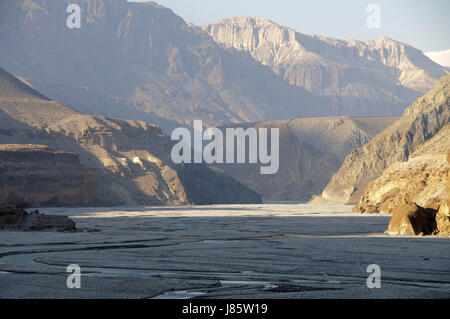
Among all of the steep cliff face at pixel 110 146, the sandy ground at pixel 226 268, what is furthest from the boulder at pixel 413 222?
the steep cliff face at pixel 110 146

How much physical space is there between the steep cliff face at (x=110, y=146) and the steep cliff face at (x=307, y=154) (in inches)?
1765

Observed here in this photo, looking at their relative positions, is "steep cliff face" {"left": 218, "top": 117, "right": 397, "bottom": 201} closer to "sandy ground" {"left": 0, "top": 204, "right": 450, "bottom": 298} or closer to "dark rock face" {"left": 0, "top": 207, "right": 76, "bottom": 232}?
"dark rock face" {"left": 0, "top": 207, "right": 76, "bottom": 232}

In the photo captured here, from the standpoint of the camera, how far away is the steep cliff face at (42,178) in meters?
60.1

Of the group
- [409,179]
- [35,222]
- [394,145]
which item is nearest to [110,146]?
[394,145]

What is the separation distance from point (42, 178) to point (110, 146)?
16861mm

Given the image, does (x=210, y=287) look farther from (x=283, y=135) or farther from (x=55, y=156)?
(x=283, y=135)

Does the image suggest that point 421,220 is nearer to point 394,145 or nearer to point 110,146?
point 110,146

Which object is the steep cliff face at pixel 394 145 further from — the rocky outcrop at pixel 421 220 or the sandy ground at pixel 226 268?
the sandy ground at pixel 226 268

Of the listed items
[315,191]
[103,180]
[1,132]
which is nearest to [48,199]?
[103,180]

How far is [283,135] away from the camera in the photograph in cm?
14512

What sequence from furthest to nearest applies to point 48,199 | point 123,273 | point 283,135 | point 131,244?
point 283,135
point 48,199
point 131,244
point 123,273

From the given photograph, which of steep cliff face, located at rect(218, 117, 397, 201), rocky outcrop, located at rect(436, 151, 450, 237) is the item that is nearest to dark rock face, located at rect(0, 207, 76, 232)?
rocky outcrop, located at rect(436, 151, 450, 237)

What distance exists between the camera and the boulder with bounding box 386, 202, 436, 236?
2505 centimetres

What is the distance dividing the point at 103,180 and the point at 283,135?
259ft
